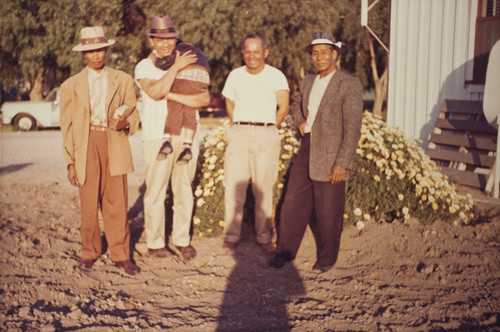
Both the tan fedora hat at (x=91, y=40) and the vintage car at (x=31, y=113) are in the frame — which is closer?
the tan fedora hat at (x=91, y=40)

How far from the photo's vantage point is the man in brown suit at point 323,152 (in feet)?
15.0

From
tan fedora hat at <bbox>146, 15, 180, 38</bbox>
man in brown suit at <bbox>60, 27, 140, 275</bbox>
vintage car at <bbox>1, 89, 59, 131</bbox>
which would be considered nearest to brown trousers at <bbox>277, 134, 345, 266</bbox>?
man in brown suit at <bbox>60, 27, 140, 275</bbox>

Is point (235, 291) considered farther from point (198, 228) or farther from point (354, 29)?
point (354, 29)

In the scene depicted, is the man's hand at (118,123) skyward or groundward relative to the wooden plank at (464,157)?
skyward

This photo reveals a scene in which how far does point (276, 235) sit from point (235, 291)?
1.54 meters

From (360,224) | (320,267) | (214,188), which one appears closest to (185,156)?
(214,188)

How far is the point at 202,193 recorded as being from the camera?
19.6 ft

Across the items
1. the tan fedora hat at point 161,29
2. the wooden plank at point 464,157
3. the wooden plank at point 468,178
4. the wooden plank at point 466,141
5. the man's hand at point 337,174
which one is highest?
the tan fedora hat at point 161,29

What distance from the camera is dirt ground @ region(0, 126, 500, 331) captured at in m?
3.80

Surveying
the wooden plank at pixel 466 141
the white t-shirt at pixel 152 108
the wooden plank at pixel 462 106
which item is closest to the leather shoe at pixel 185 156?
the white t-shirt at pixel 152 108

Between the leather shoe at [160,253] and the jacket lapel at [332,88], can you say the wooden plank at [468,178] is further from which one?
the leather shoe at [160,253]

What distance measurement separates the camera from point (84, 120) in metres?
4.55

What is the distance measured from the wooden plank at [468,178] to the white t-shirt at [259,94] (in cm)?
386

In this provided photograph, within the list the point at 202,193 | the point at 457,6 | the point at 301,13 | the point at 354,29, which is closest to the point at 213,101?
the point at 354,29
